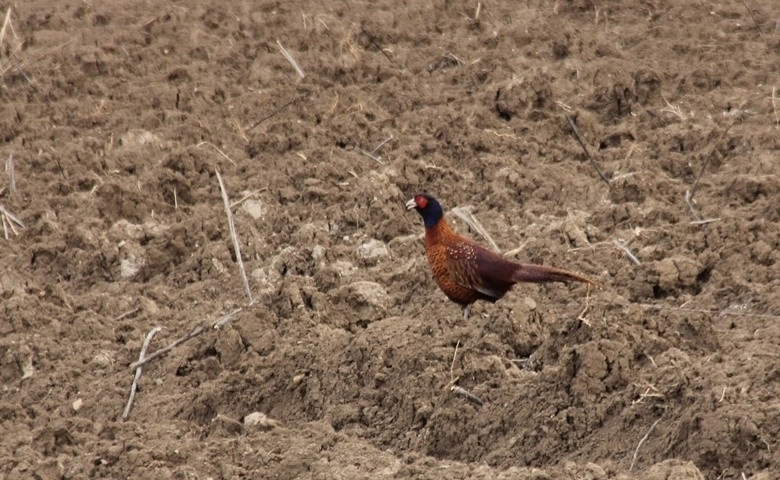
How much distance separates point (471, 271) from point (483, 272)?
6 cm

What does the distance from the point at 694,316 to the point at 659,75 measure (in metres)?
3.47

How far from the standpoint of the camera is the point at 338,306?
7.31 m

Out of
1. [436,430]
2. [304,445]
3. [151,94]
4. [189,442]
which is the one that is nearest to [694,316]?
[436,430]

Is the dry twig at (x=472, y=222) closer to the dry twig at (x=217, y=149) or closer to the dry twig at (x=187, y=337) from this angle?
the dry twig at (x=187, y=337)

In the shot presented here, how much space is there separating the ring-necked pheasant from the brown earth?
0.42 feet

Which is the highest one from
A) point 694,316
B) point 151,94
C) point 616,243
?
point 694,316

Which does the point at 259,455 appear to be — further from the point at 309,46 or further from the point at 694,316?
the point at 309,46

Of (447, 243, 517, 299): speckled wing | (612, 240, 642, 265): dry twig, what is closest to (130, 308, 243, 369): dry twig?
(447, 243, 517, 299): speckled wing

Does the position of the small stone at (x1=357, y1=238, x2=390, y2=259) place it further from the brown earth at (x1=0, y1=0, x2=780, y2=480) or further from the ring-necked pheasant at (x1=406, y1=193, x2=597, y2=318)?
the ring-necked pheasant at (x1=406, y1=193, x2=597, y2=318)

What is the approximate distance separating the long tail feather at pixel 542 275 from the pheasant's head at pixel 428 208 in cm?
63

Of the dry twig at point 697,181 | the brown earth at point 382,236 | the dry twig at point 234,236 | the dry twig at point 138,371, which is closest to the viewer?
the brown earth at point 382,236

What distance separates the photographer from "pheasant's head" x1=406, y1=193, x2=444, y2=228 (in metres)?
7.23

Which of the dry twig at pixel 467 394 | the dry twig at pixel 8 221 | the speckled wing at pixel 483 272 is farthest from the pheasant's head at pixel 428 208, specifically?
the dry twig at pixel 8 221

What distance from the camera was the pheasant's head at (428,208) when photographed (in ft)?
23.7
